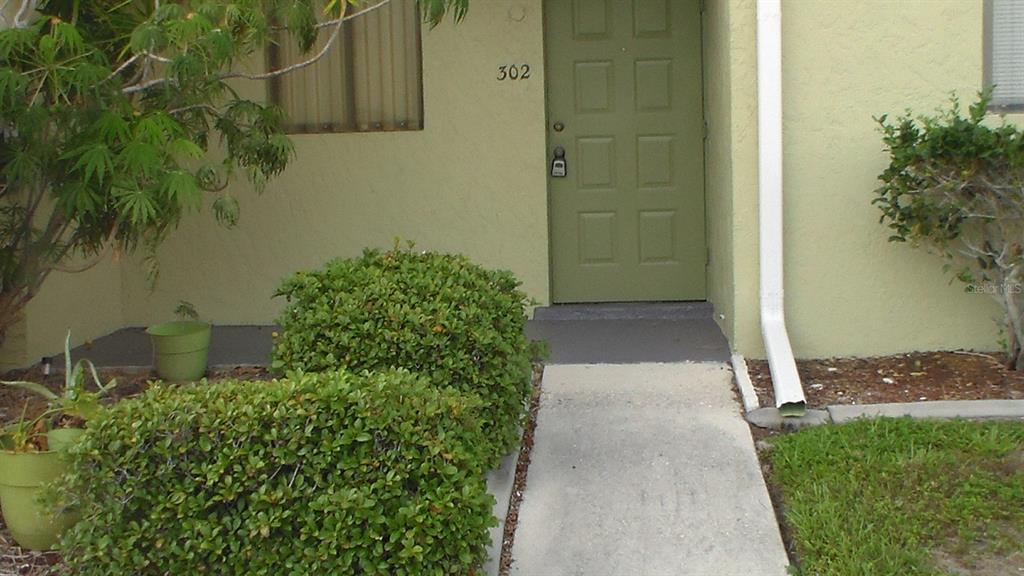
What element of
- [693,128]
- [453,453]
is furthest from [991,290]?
[453,453]

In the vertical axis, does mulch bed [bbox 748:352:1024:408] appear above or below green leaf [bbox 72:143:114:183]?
below

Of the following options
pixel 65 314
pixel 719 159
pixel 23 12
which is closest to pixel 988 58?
pixel 719 159

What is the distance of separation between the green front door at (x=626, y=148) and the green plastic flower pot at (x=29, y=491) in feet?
14.9

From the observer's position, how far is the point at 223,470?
398 cm

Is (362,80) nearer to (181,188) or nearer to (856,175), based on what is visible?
(181,188)

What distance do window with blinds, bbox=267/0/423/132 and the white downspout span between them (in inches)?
107

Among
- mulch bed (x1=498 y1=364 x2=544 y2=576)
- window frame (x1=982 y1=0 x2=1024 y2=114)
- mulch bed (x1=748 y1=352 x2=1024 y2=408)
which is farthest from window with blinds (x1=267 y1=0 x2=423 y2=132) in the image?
window frame (x1=982 y1=0 x2=1024 y2=114)

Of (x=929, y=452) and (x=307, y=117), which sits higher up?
(x=307, y=117)

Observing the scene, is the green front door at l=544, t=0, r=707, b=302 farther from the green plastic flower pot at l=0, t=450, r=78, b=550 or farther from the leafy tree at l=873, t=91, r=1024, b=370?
the green plastic flower pot at l=0, t=450, r=78, b=550

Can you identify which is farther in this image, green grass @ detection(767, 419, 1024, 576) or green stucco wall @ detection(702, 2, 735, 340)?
green stucco wall @ detection(702, 2, 735, 340)

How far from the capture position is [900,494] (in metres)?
4.99

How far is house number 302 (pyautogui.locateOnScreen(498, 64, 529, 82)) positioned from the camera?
27.0 feet

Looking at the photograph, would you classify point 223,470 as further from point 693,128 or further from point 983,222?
point 693,128

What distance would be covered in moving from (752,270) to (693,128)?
1825 mm
